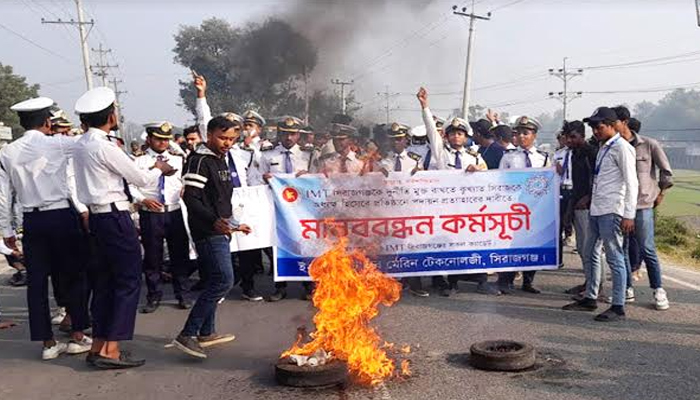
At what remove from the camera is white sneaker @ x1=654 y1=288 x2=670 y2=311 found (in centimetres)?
662

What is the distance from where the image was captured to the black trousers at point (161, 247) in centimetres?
721

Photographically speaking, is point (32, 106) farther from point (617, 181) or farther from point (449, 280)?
point (617, 181)

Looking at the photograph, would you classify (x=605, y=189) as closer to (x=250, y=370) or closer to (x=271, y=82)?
(x=250, y=370)

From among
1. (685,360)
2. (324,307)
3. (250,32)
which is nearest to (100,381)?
(324,307)

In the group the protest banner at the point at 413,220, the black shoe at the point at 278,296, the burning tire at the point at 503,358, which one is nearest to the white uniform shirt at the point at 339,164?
the protest banner at the point at 413,220

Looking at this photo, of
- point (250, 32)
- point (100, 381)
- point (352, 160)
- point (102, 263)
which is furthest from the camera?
point (250, 32)

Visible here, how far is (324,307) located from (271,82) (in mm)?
17564

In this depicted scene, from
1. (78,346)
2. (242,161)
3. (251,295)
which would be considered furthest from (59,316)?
(242,161)

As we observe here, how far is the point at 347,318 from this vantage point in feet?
16.0

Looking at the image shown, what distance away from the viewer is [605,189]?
631 cm

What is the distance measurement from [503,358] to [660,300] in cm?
280

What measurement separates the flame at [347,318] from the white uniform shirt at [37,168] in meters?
2.47

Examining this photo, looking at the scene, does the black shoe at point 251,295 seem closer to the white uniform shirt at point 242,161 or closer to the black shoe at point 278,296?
the black shoe at point 278,296

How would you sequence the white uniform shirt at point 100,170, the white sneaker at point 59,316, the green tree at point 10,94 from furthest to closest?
the green tree at point 10,94
the white sneaker at point 59,316
the white uniform shirt at point 100,170
